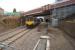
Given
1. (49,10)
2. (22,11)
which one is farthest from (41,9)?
(22,11)

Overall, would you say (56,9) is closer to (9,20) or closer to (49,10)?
(49,10)

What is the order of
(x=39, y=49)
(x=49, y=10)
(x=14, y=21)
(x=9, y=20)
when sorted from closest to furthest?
(x=39, y=49), (x=9, y=20), (x=14, y=21), (x=49, y=10)

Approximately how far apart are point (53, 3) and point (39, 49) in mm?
44748

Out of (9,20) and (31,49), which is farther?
(9,20)

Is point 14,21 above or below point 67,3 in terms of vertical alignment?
below

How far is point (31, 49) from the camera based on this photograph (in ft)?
56.1

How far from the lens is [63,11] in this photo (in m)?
50.8

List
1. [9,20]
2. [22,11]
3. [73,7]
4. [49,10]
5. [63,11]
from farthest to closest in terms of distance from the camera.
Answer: [22,11], [49,10], [9,20], [63,11], [73,7]

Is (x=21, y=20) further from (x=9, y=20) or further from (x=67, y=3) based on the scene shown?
(x=67, y=3)

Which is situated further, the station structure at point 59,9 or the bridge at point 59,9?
the station structure at point 59,9

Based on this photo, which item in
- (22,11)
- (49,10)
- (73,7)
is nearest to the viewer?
(73,7)

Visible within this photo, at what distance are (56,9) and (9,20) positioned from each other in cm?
1226

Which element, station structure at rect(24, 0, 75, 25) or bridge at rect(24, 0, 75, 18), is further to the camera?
station structure at rect(24, 0, 75, 25)

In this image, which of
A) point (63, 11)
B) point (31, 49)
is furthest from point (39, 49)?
point (63, 11)
